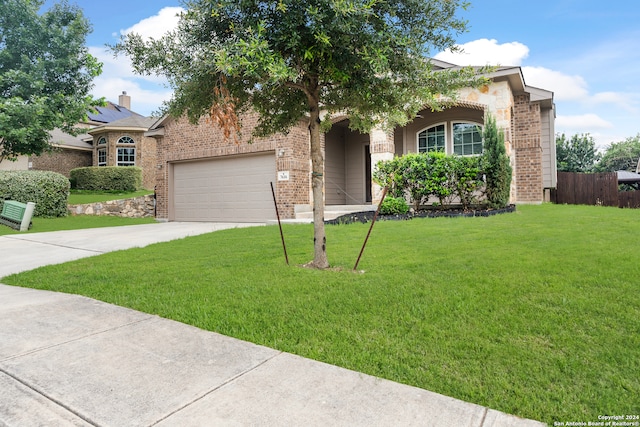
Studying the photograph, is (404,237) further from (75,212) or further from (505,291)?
(75,212)

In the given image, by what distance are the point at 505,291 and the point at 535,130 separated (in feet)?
32.7

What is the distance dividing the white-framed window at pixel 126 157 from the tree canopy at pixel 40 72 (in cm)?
544

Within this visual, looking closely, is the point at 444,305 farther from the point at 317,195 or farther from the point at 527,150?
the point at 527,150

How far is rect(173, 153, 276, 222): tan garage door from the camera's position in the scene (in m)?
12.6

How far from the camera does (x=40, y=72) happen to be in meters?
14.8

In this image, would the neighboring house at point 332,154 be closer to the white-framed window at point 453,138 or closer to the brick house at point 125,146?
the white-framed window at point 453,138

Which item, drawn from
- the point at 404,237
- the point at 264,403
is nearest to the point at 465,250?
the point at 404,237

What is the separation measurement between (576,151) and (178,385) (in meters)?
37.6

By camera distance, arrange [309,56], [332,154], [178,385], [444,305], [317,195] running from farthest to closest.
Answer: [332,154], [317,195], [309,56], [444,305], [178,385]

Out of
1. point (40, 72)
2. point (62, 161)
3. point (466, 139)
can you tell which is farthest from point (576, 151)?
point (62, 161)

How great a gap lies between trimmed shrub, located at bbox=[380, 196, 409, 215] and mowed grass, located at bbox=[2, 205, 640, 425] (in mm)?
3382

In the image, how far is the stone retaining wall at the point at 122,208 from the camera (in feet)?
52.5

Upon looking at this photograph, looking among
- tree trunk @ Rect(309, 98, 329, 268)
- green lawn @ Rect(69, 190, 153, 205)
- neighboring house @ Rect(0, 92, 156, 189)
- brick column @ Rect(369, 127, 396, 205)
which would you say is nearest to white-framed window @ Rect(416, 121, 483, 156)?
brick column @ Rect(369, 127, 396, 205)

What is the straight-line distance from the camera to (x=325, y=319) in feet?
10.1
